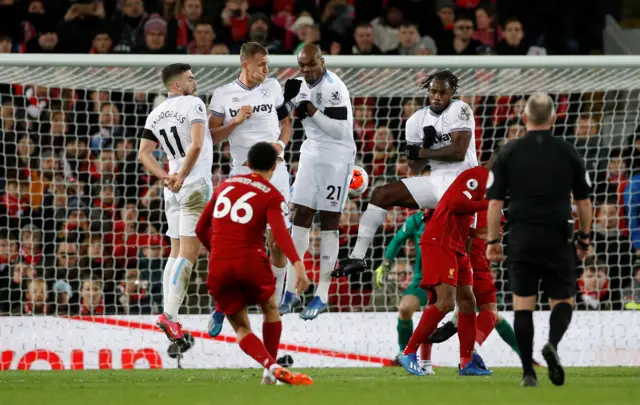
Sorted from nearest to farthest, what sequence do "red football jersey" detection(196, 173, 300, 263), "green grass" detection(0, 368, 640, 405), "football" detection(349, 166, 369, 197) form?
"green grass" detection(0, 368, 640, 405) < "red football jersey" detection(196, 173, 300, 263) < "football" detection(349, 166, 369, 197)

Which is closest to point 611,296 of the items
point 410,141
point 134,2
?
point 410,141

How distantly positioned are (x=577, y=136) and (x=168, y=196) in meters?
5.19

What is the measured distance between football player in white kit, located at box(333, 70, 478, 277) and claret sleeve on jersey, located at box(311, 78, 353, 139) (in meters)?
0.64

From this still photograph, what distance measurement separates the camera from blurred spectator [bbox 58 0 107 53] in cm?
1622

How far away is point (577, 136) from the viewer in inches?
550

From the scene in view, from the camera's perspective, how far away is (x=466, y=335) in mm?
10656

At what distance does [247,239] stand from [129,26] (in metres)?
8.57

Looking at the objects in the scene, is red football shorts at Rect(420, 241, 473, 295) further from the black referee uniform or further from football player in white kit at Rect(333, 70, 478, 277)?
the black referee uniform

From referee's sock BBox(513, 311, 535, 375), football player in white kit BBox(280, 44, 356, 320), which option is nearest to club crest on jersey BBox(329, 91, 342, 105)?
football player in white kit BBox(280, 44, 356, 320)

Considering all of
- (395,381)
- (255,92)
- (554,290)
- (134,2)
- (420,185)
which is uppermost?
(134,2)

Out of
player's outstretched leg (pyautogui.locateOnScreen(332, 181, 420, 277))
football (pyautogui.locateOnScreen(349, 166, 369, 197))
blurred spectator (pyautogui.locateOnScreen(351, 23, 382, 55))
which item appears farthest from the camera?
blurred spectator (pyautogui.locateOnScreen(351, 23, 382, 55))

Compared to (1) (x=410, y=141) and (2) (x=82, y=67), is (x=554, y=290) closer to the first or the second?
(1) (x=410, y=141)

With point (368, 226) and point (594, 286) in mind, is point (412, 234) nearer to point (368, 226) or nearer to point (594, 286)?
point (368, 226)

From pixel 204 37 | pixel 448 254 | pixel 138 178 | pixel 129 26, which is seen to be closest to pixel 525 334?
A: pixel 448 254
